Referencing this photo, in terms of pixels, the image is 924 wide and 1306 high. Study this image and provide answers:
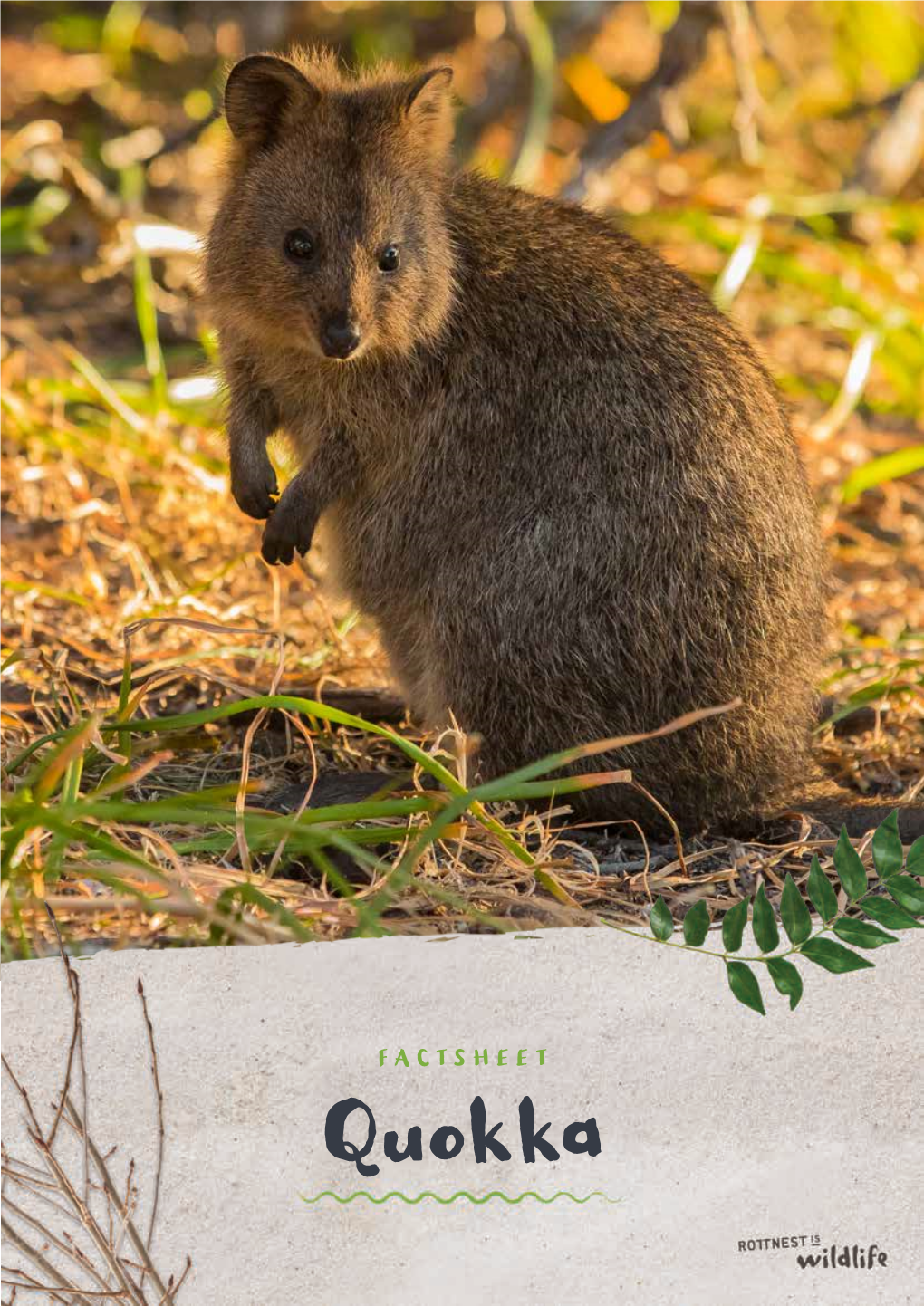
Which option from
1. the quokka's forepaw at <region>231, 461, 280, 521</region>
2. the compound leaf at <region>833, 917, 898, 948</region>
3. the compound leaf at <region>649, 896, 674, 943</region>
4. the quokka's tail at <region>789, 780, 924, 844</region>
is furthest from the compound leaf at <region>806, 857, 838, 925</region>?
the quokka's forepaw at <region>231, 461, 280, 521</region>

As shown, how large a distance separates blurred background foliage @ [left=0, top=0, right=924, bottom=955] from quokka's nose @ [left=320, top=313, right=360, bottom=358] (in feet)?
2.25

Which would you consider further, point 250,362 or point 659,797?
point 250,362

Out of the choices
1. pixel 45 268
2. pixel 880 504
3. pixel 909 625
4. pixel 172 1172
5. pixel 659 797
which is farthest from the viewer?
pixel 45 268

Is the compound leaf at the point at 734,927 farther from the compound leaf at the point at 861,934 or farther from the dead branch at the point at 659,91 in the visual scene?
the dead branch at the point at 659,91

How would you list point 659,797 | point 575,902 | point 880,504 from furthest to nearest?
point 880,504 < point 659,797 < point 575,902

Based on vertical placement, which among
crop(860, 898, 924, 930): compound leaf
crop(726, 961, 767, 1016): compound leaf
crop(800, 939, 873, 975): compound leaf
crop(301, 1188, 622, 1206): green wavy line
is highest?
crop(860, 898, 924, 930): compound leaf

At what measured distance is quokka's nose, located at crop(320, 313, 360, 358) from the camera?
3.81 metres

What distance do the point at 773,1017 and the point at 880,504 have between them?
3844 millimetres

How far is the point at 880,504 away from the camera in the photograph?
263 inches

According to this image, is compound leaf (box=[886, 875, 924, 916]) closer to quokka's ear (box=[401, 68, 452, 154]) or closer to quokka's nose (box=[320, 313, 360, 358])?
quokka's nose (box=[320, 313, 360, 358])

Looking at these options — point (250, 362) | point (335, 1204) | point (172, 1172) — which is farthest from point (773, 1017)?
point (250, 362)

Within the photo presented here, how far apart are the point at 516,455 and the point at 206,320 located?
3.42 feet

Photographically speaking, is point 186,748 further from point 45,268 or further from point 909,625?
point 45,268

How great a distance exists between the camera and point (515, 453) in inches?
162
